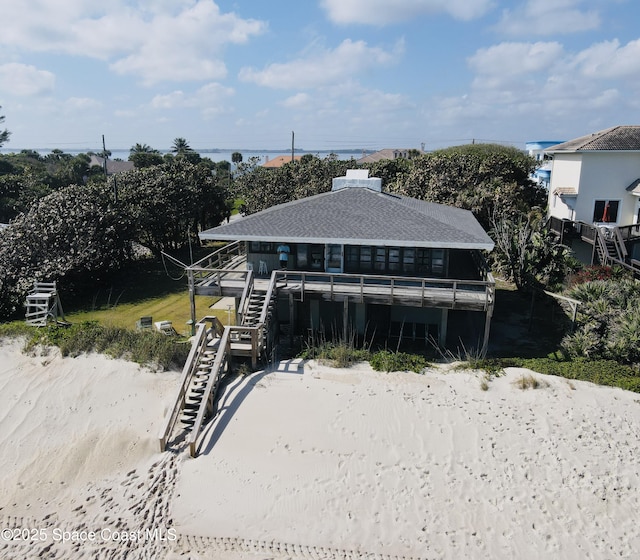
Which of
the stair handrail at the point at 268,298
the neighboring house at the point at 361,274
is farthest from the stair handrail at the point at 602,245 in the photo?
the stair handrail at the point at 268,298

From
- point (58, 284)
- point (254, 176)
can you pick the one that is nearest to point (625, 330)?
point (58, 284)

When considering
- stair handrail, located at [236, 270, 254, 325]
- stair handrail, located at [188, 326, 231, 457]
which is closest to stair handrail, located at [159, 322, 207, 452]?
stair handrail, located at [188, 326, 231, 457]

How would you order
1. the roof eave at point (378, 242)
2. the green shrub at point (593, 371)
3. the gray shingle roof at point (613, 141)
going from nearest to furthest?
the green shrub at point (593, 371), the roof eave at point (378, 242), the gray shingle roof at point (613, 141)

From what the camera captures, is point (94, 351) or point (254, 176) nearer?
point (94, 351)

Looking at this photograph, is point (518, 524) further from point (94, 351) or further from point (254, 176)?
point (254, 176)

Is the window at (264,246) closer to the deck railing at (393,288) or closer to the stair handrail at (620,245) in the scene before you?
the deck railing at (393,288)

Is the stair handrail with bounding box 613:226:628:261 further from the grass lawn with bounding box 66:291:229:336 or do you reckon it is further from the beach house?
the grass lawn with bounding box 66:291:229:336

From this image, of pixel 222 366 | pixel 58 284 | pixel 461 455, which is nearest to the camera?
pixel 461 455
